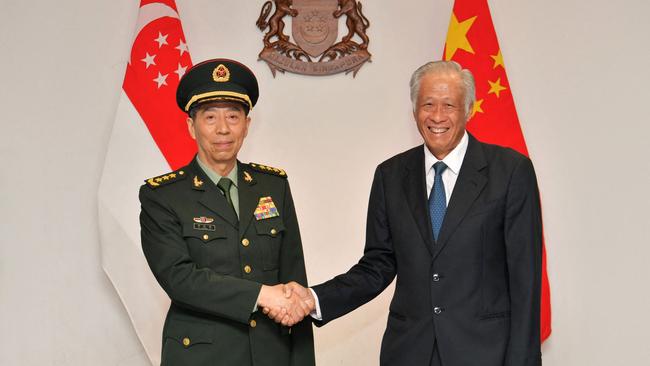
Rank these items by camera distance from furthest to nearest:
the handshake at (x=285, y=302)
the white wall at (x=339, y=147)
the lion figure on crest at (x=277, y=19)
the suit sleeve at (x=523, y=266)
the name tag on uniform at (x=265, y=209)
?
the lion figure on crest at (x=277, y=19)
the white wall at (x=339, y=147)
the name tag on uniform at (x=265, y=209)
the handshake at (x=285, y=302)
the suit sleeve at (x=523, y=266)

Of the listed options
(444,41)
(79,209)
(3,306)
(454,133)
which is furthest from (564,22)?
(3,306)

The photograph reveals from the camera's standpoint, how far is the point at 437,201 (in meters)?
2.24

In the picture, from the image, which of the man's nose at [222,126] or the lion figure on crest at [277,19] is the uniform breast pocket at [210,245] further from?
the lion figure on crest at [277,19]

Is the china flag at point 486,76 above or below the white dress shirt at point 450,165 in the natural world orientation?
above

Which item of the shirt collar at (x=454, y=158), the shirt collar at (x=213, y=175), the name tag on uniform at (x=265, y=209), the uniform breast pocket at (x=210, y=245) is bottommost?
the uniform breast pocket at (x=210, y=245)

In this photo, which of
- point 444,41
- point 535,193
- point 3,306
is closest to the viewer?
point 535,193

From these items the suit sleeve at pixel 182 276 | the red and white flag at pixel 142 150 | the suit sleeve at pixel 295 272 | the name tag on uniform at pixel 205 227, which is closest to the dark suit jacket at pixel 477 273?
the suit sleeve at pixel 295 272

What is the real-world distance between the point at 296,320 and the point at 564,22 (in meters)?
2.29

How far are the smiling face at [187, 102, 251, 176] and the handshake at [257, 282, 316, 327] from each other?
409 millimetres

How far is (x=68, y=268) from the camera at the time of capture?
367 cm

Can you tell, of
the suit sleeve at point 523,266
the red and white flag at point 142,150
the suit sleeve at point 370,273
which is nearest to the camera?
the suit sleeve at point 523,266

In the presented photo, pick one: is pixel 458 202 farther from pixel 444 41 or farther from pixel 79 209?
pixel 79 209

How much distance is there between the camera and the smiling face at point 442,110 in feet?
7.34

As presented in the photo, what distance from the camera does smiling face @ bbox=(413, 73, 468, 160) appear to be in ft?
7.34
